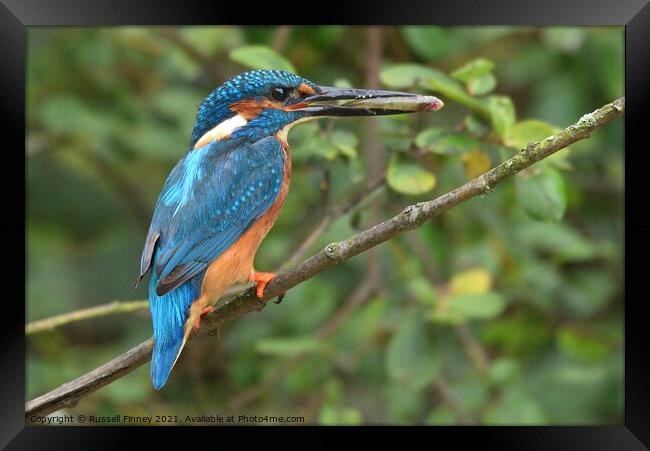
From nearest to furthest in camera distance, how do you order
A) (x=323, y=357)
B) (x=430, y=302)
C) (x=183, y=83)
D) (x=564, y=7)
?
1. (x=564, y=7)
2. (x=430, y=302)
3. (x=323, y=357)
4. (x=183, y=83)

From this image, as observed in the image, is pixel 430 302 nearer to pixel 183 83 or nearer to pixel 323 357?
pixel 323 357

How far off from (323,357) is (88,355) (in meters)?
0.83

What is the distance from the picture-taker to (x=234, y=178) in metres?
1.97

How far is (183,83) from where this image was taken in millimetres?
3102

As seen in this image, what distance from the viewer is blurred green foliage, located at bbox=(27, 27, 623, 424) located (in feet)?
8.28

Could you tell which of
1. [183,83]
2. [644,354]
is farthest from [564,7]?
[183,83]

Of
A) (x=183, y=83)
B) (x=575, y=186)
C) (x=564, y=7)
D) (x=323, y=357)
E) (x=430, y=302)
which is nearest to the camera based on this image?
(x=564, y=7)

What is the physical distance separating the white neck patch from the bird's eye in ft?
0.28

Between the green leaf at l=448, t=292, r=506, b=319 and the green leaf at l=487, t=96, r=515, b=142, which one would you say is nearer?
the green leaf at l=487, t=96, r=515, b=142

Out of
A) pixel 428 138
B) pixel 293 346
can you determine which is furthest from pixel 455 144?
pixel 293 346

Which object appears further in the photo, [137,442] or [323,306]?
[323,306]

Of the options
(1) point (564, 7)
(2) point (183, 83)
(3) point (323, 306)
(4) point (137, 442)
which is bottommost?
(4) point (137, 442)

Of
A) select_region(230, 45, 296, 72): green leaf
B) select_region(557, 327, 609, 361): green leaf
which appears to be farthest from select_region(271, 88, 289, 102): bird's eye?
select_region(557, 327, 609, 361): green leaf

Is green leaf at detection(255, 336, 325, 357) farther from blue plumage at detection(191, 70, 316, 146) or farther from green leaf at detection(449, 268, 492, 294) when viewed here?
blue plumage at detection(191, 70, 316, 146)
